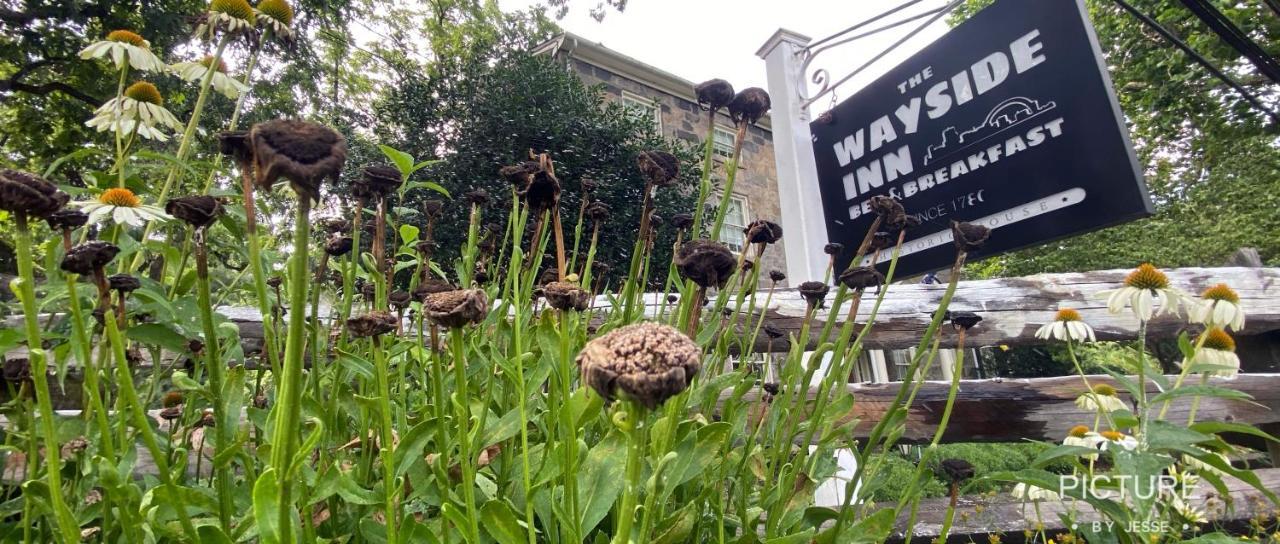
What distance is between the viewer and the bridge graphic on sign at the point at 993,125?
7.06 feet

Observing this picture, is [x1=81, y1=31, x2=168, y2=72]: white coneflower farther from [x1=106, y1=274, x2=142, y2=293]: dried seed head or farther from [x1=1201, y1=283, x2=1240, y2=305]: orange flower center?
[x1=1201, y1=283, x2=1240, y2=305]: orange flower center

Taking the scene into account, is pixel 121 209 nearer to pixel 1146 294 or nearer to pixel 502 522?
pixel 502 522

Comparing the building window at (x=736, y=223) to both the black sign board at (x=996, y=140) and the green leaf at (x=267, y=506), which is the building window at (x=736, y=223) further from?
the green leaf at (x=267, y=506)

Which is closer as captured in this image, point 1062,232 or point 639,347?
point 639,347

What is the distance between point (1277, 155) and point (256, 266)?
39.0 feet

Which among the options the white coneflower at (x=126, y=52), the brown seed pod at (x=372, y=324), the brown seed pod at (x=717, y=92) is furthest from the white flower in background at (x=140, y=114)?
the brown seed pod at (x=717, y=92)

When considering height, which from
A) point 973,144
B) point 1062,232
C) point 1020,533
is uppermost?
point 973,144

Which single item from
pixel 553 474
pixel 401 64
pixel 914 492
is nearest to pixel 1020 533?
pixel 914 492

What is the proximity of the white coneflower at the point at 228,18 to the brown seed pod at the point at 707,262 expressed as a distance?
107 centimetres

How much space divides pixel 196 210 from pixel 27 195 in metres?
0.11

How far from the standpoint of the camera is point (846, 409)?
82 cm

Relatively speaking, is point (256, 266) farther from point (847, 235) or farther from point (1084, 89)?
point (847, 235)

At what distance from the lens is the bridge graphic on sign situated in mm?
2150

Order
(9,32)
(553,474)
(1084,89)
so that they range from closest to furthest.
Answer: (553,474) → (1084,89) → (9,32)
